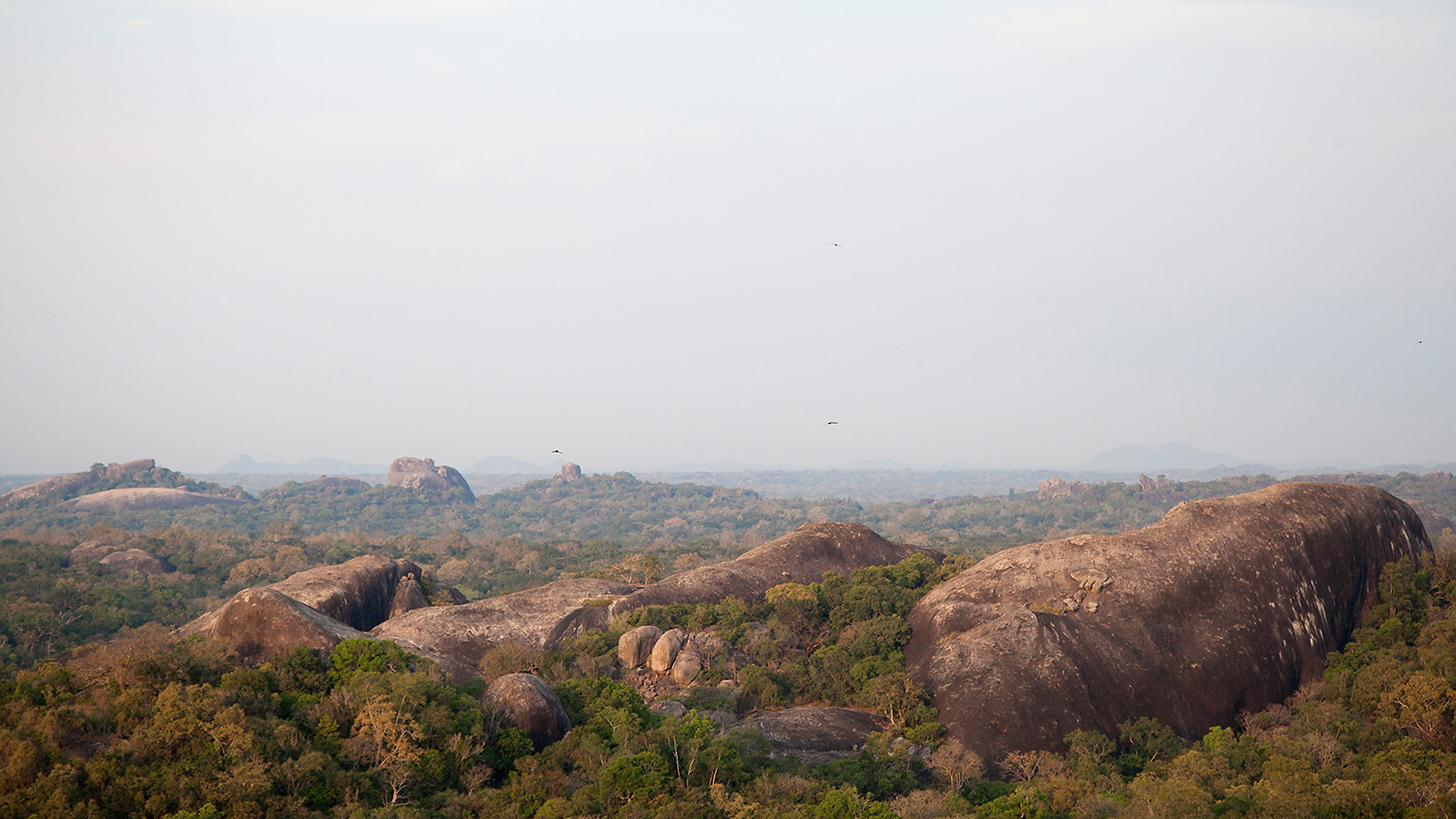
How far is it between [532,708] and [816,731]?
1214 cm

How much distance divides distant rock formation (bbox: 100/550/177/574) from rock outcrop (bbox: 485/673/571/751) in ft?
252

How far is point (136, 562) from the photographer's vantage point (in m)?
94.1

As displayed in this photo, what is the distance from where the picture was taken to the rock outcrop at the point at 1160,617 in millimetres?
39094

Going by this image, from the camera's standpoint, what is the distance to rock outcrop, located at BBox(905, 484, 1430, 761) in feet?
128

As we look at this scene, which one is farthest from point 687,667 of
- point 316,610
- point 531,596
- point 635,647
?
point 316,610

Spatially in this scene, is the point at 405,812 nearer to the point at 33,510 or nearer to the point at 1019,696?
the point at 1019,696

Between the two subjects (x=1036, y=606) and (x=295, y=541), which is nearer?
(x=1036, y=606)

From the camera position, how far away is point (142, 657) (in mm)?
29359

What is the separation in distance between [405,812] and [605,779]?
229 inches

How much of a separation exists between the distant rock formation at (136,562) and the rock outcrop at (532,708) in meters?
76.9

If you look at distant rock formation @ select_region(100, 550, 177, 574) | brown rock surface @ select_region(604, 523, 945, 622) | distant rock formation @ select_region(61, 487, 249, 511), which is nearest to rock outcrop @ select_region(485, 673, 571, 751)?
brown rock surface @ select_region(604, 523, 945, 622)

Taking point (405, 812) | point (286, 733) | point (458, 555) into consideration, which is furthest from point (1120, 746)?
point (458, 555)

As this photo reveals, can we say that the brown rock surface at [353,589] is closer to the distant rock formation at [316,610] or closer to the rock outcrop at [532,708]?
the distant rock formation at [316,610]

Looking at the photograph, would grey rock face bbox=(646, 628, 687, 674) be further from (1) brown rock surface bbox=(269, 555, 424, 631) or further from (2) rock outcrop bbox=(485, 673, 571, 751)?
(1) brown rock surface bbox=(269, 555, 424, 631)
